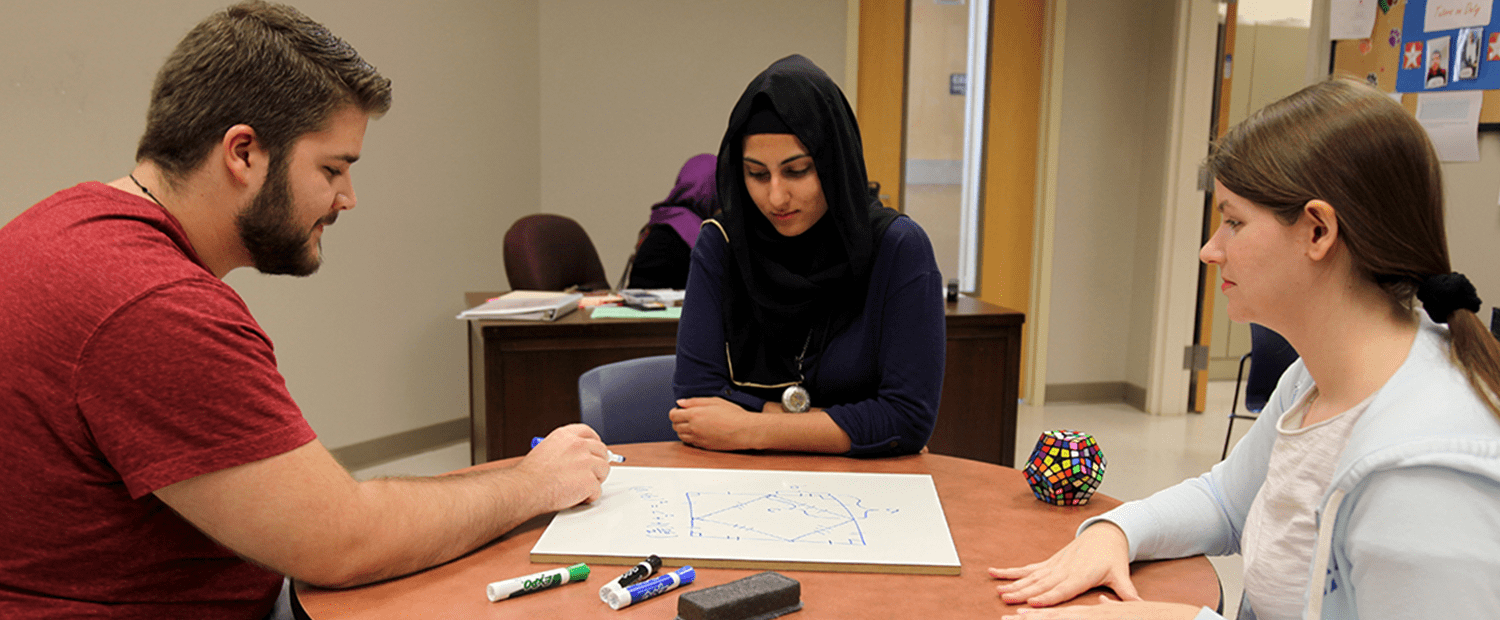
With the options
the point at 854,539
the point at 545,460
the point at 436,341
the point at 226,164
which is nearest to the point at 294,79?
the point at 226,164

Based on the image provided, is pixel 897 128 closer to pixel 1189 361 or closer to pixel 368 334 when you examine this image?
pixel 1189 361

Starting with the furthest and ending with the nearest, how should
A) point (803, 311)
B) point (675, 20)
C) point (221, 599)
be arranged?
point (675, 20), point (803, 311), point (221, 599)

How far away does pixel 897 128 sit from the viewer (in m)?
5.00

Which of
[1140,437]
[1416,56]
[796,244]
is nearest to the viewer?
[796,244]

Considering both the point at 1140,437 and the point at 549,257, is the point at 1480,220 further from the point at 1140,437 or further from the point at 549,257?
the point at 549,257

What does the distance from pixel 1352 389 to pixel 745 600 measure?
643mm

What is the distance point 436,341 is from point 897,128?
259cm

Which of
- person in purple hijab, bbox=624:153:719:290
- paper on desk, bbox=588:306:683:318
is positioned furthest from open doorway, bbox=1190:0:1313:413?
paper on desk, bbox=588:306:683:318

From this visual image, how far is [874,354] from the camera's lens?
166 cm

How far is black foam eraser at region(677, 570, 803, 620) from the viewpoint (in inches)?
35.8

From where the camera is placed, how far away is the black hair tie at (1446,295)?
0.87 metres

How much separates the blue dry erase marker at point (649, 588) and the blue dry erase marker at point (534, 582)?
69 mm

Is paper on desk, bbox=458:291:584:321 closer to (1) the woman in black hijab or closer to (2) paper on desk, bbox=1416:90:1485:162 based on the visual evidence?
(1) the woman in black hijab

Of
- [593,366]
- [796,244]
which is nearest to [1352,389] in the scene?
[796,244]
